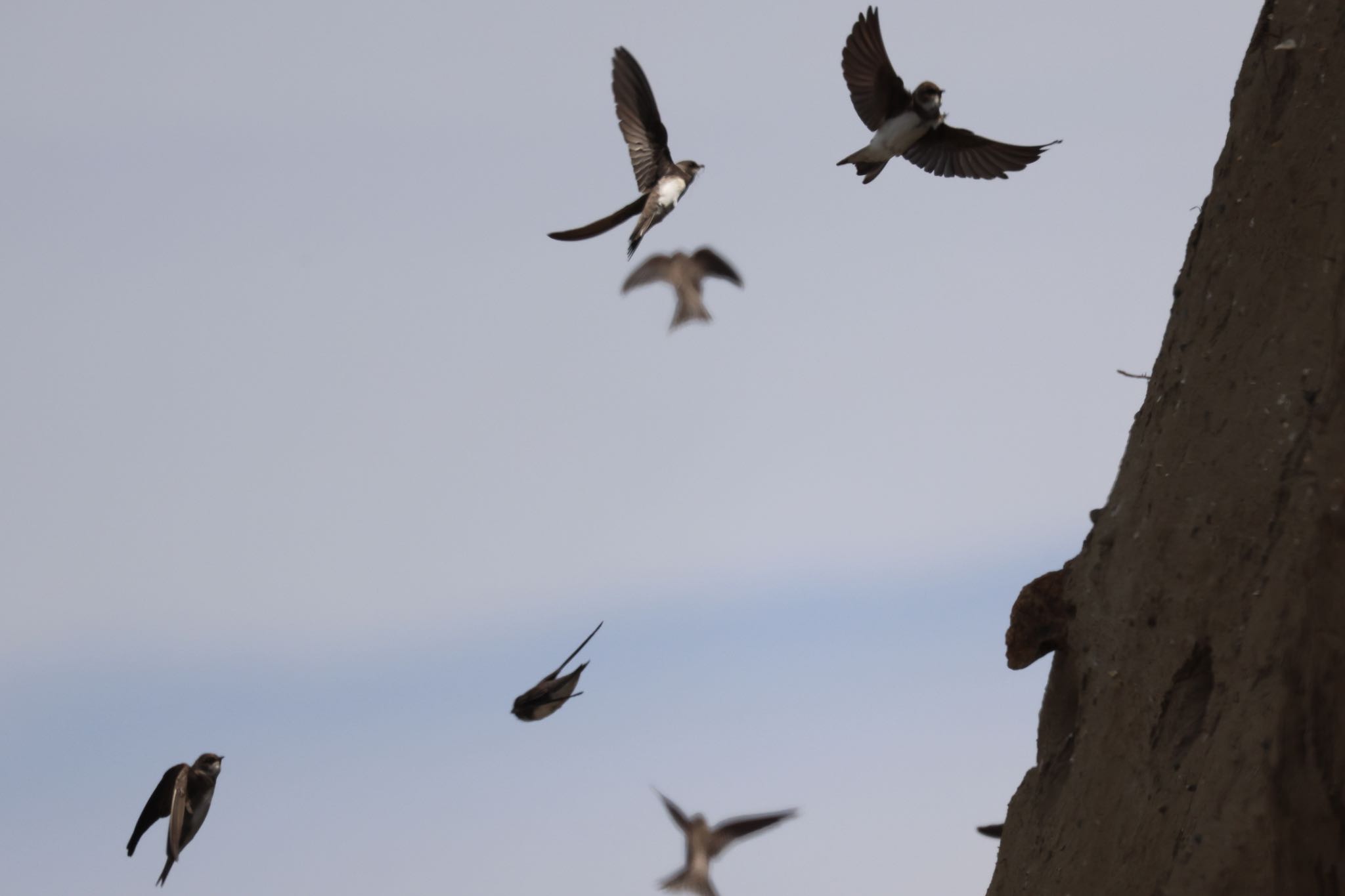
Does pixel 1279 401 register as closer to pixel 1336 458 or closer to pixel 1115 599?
pixel 1336 458

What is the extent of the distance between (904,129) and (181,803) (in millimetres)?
4208

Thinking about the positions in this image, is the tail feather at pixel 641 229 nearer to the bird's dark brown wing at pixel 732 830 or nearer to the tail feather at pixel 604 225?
the tail feather at pixel 604 225

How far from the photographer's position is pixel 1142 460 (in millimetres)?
4844

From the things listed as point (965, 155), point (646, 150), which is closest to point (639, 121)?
point (646, 150)

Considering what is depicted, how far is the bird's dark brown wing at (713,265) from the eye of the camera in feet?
25.0

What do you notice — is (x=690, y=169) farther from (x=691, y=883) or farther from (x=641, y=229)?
(x=691, y=883)

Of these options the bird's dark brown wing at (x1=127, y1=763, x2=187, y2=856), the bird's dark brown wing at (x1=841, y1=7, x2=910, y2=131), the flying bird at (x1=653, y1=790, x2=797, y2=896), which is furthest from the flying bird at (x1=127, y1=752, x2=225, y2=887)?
the bird's dark brown wing at (x1=841, y1=7, x2=910, y2=131)

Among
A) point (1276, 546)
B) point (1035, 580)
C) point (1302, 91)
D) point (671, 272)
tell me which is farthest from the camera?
point (671, 272)

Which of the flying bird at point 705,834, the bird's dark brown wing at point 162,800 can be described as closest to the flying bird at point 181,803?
the bird's dark brown wing at point 162,800

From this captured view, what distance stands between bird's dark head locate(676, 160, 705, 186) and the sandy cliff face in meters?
2.35

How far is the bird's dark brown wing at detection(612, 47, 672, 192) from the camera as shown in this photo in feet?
21.4

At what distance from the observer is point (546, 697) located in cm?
725

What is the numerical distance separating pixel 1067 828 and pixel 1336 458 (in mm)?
1473

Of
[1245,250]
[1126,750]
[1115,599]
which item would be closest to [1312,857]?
[1126,750]
